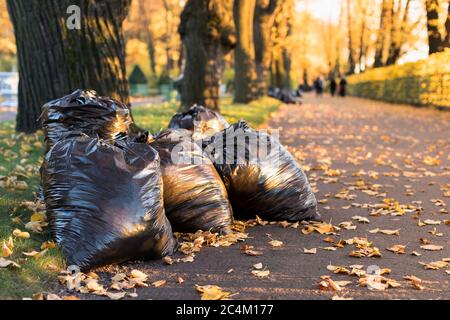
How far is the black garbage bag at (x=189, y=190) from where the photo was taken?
4.51 meters

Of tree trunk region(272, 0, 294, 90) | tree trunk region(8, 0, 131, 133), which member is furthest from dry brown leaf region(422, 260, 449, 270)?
tree trunk region(272, 0, 294, 90)

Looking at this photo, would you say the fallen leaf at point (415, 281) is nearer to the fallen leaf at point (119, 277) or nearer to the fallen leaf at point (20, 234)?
the fallen leaf at point (119, 277)

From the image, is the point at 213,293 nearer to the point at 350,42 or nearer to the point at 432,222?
the point at 432,222

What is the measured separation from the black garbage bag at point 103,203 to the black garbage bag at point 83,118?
65cm

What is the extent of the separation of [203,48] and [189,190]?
9.15m

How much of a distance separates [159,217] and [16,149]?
4736mm

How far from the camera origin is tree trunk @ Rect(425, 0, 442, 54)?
20922 millimetres

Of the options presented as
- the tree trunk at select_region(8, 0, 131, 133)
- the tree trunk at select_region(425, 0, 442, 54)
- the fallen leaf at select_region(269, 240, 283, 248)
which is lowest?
the fallen leaf at select_region(269, 240, 283, 248)

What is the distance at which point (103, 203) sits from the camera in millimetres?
3781

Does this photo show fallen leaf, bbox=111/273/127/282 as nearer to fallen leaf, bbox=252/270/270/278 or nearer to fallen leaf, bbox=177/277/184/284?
fallen leaf, bbox=177/277/184/284

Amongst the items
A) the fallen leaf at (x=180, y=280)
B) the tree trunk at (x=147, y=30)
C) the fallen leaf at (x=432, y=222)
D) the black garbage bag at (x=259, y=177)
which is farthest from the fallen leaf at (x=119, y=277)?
the tree trunk at (x=147, y=30)

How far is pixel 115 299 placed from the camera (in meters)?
3.28

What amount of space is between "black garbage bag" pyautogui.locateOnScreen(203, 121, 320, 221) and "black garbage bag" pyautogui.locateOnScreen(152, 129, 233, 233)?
0.99ft
